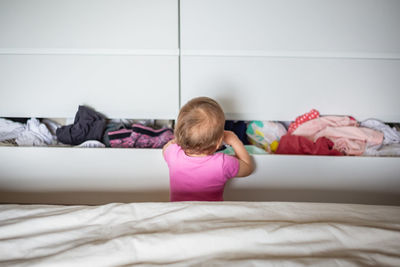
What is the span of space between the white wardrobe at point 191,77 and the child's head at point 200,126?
0.89 ft

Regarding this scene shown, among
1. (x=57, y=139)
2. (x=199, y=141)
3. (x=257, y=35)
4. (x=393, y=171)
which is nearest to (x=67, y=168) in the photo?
(x=57, y=139)

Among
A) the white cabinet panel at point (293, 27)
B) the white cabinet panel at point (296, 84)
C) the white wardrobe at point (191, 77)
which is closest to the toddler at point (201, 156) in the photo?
the white wardrobe at point (191, 77)

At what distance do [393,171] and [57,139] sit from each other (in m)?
1.55

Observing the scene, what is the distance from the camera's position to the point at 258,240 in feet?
1.47

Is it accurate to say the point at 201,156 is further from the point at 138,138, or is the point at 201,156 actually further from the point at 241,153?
the point at 138,138

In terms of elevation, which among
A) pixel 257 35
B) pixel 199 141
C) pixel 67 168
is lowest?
pixel 67 168

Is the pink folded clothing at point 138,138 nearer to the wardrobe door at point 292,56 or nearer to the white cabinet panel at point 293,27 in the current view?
the wardrobe door at point 292,56

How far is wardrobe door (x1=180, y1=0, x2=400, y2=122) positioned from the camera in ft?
3.13

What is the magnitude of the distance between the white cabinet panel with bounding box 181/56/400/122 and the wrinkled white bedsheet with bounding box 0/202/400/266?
0.61m

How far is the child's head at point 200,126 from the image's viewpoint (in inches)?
26.4

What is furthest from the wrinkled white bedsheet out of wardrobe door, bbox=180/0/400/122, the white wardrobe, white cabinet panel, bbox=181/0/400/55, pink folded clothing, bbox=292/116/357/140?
white cabinet panel, bbox=181/0/400/55

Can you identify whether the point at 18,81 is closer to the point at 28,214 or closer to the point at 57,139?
the point at 57,139

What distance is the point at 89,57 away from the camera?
3.33 ft

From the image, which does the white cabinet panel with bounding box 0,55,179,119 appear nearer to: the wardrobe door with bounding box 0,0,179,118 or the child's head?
the wardrobe door with bounding box 0,0,179,118
